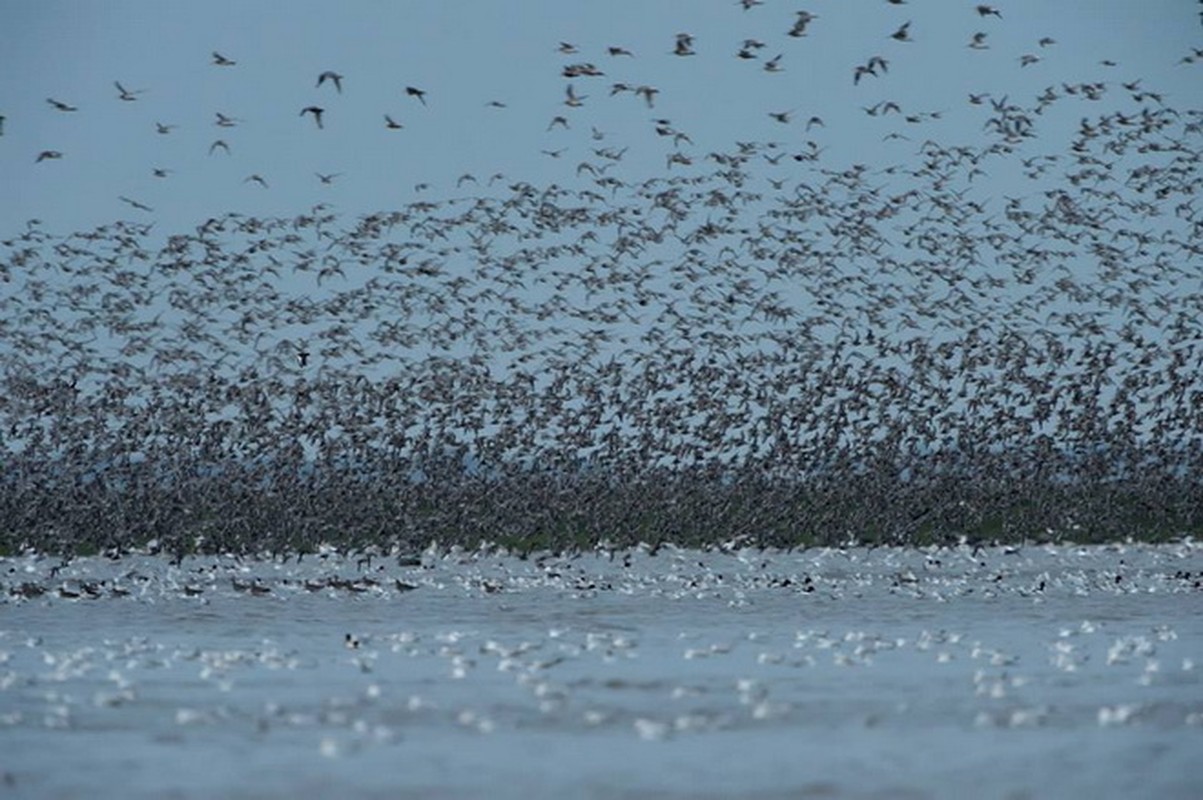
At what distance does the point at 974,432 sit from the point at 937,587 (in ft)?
47.2

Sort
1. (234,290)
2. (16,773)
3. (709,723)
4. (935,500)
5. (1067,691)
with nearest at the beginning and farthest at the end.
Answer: (16,773)
(709,723)
(1067,691)
(234,290)
(935,500)

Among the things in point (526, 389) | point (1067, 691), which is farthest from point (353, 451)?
point (1067, 691)

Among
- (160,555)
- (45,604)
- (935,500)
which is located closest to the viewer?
(45,604)

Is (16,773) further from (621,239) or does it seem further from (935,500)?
(935,500)

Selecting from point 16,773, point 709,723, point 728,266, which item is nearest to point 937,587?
point 728,266

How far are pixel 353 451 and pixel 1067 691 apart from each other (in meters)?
32.1

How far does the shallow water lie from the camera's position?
1761 cm

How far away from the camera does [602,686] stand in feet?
76.8

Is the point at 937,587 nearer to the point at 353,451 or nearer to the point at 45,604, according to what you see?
the point at 45,604

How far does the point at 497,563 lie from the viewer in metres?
46.5

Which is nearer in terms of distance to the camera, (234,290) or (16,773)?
(16,773)

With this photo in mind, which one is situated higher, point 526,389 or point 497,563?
point 526,389

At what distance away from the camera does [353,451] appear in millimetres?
53125

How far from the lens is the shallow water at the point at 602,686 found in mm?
17609
